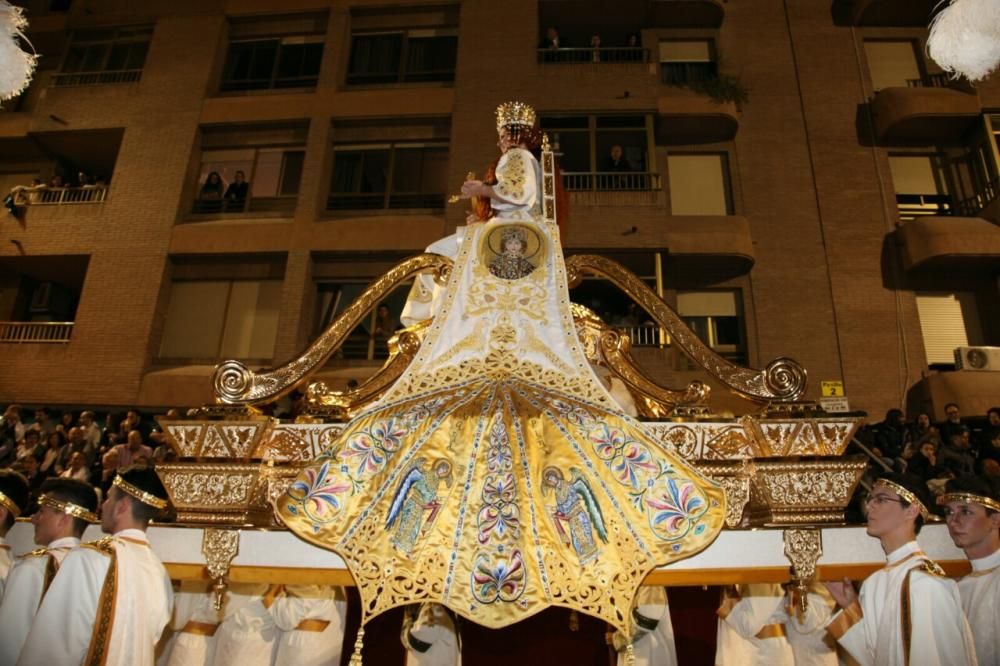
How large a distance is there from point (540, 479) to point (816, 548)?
1435 millimetres

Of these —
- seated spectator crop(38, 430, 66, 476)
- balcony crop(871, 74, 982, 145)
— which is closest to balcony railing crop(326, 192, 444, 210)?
seated spectator crop(38, 430, 66, 476)

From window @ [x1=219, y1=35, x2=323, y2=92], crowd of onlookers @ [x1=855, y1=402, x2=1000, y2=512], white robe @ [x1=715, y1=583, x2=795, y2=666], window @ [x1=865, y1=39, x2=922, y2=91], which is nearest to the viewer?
white robe @ [x1=715, y1=583, x2=795, y2=666]

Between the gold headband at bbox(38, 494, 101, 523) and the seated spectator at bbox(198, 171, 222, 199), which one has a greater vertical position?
the seated spectator at bbox(198, 171, 222, 199)

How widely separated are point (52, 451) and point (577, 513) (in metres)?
10.2

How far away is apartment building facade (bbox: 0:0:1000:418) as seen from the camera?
44.5ft

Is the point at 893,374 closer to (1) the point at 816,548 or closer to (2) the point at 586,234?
(2) the point at 586,234

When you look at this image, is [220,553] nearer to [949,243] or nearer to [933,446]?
[933,446]

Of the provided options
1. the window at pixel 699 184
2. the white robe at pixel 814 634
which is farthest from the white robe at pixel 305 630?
the window at pixel 699 184

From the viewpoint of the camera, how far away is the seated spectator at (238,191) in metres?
15.7

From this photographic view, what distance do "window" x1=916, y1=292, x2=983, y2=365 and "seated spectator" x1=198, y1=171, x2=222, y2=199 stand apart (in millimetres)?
16366

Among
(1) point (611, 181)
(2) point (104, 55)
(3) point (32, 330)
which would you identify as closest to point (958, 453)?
(1) point (611, 181)

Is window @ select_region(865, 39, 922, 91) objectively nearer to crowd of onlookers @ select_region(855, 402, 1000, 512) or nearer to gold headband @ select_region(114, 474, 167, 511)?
crowd of onlookers @ select_region(855, 402, 1000, 512)

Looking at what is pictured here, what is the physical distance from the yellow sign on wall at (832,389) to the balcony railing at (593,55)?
883 centimetres

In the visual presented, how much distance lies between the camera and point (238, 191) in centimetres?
1572
